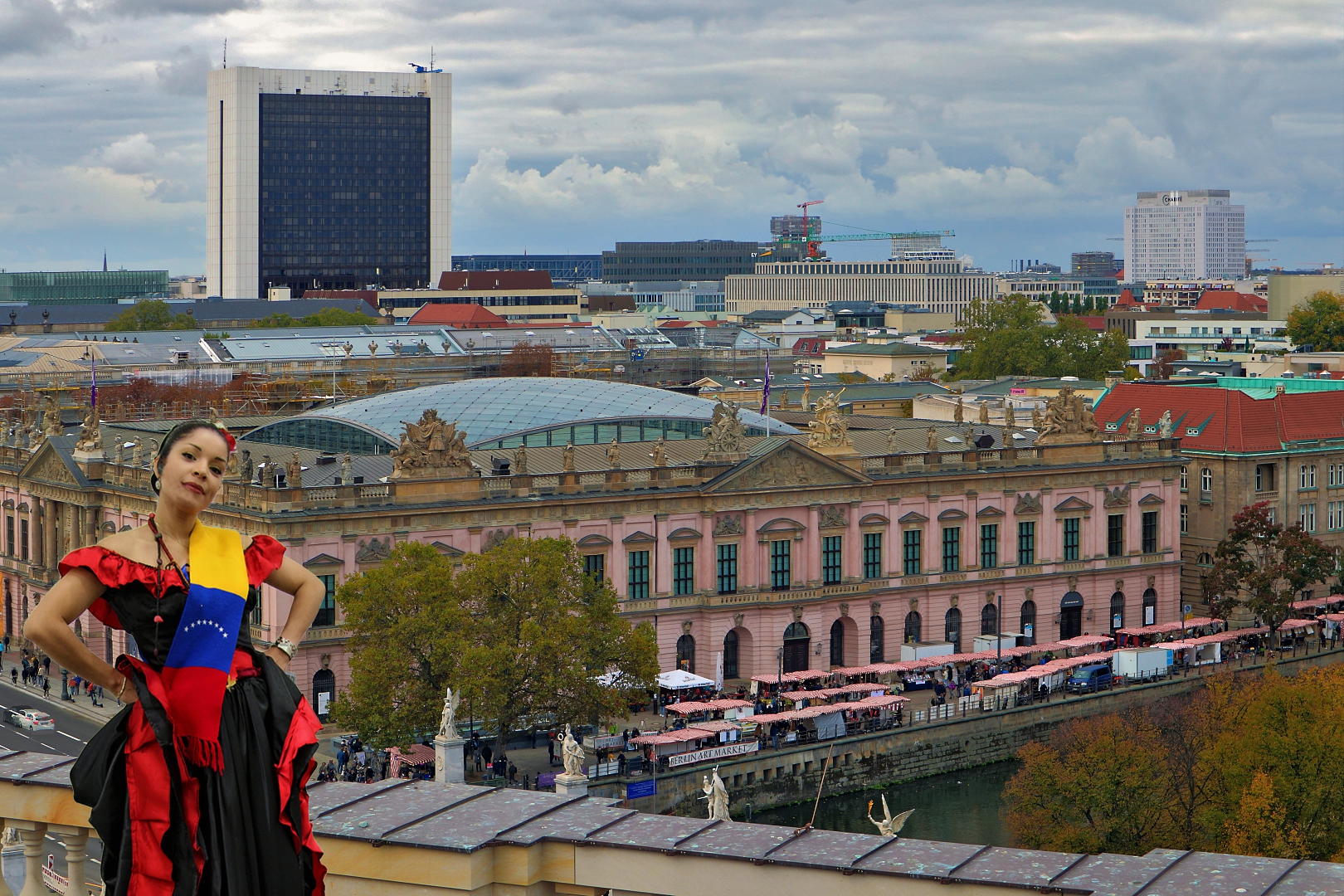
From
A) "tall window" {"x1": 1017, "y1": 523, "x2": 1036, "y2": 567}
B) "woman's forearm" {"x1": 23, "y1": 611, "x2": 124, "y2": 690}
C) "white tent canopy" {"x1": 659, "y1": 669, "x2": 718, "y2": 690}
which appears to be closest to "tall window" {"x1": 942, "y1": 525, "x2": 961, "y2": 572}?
"tall window" {"x1": 1017, "y1": 523, "x2": 1036, "y2": 567}

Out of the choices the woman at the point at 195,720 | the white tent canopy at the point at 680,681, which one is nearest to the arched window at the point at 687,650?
the white tent canopy at the point at 680,681

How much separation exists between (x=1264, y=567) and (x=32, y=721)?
72128mm

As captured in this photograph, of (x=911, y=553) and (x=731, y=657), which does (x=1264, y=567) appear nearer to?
(x=911, y=553)

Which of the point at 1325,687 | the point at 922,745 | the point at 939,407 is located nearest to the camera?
the point at 1325,687

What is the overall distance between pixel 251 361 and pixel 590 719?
12012 cm

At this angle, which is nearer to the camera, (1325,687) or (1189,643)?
(1325,687)

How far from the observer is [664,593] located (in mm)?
105250

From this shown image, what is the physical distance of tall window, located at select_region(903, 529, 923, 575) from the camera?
114 meters

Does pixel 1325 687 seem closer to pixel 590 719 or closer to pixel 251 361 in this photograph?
pixel 590 719

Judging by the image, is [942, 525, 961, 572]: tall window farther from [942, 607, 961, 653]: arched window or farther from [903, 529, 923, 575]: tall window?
[942, 607, 961, 653]: arched window

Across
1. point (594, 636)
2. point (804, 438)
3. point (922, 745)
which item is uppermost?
point (804, 438)

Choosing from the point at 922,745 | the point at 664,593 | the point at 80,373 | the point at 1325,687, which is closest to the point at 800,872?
the point at 1325,687

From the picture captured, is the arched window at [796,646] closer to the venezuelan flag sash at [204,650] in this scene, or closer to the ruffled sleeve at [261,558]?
the ruffled sleeve at [261,558]

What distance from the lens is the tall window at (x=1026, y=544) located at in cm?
11800
